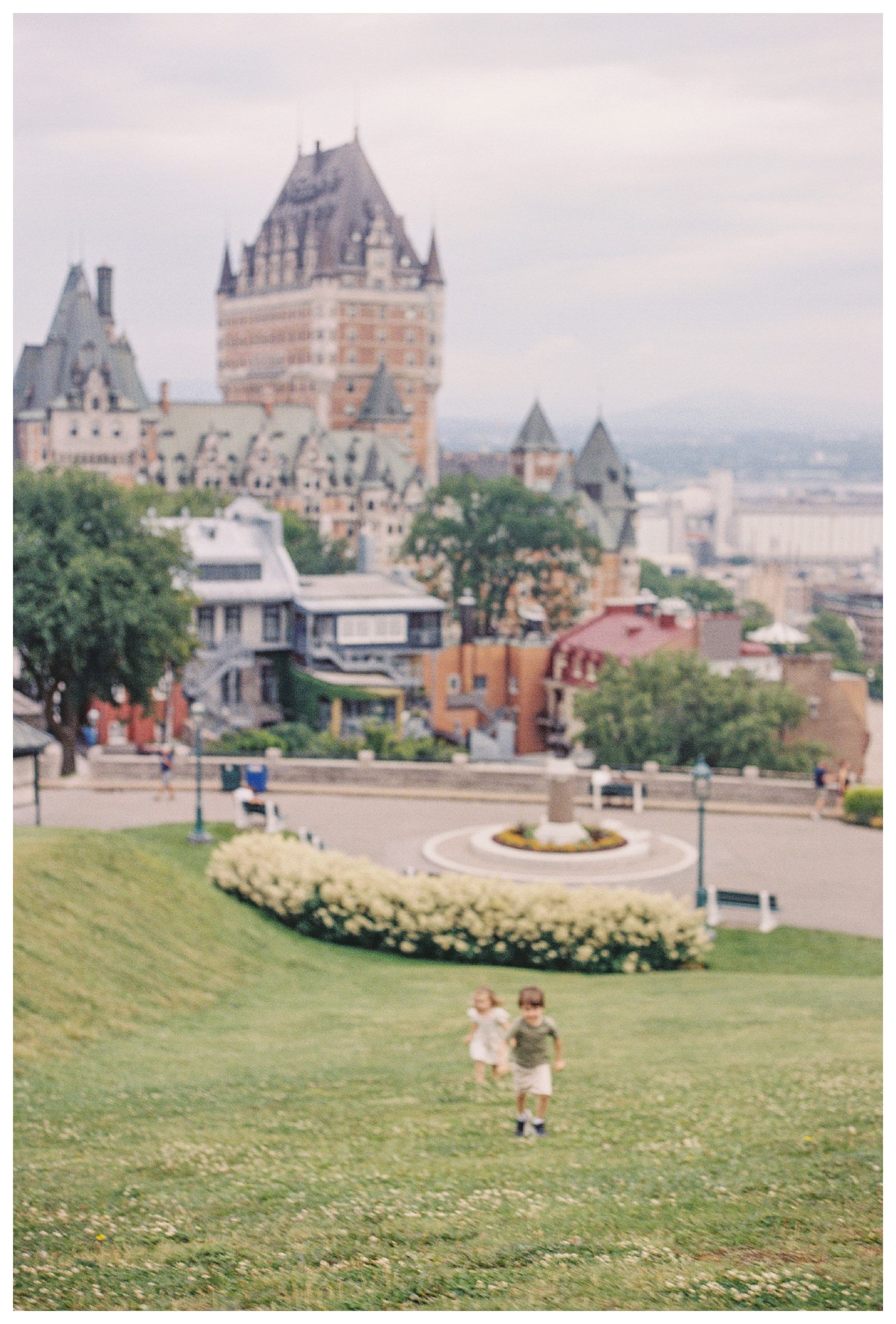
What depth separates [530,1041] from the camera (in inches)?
412

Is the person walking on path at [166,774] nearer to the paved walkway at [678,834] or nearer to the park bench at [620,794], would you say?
the paved walkway at [678,834]

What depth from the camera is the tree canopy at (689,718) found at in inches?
1620

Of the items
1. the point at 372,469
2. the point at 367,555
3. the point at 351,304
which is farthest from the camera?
the point at 351,304

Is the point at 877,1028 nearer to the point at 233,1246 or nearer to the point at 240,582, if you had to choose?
the point at 233,1246

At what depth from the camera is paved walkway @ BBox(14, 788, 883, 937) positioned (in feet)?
84.4

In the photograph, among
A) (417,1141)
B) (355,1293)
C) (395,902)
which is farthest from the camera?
(395,902)

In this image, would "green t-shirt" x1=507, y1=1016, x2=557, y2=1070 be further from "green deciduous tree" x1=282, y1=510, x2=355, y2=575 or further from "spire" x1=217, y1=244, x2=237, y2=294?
"spire" x1=217, y1=244, x2=237, y2=294

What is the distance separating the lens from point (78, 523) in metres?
37.7

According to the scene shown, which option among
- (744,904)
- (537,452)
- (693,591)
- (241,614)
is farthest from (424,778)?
(693,591)

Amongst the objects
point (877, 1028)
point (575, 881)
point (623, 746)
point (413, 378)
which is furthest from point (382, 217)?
point (877, 1028)

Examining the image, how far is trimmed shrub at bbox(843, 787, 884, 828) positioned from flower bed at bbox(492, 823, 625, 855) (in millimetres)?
6050

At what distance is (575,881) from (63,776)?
13251 millimetres

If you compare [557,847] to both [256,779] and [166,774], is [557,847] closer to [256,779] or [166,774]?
[256,779]

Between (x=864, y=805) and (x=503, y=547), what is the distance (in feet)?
162
